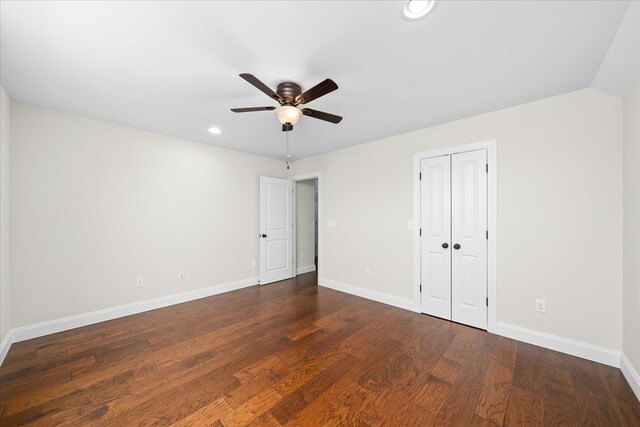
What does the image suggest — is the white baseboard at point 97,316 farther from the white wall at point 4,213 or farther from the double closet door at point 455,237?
the double closet door at point 455,237

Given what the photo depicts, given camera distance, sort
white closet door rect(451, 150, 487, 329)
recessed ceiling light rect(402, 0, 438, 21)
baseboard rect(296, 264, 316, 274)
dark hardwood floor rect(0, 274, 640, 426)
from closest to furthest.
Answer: recessed ceiling light rect(402, 0, 438, 21)
dark hardwood floor rect(0, 274, 640, 426)
white closet door rect(451, 150, 487, 329)
baseboard rect(296, 264, 316, 274)

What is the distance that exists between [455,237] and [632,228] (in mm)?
1357

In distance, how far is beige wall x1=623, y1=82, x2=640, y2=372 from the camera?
71.2 inches

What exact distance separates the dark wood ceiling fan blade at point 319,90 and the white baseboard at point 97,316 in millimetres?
3365

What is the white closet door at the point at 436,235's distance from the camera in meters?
3.06

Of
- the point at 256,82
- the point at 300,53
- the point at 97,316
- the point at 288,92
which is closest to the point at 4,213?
the point at 97,316

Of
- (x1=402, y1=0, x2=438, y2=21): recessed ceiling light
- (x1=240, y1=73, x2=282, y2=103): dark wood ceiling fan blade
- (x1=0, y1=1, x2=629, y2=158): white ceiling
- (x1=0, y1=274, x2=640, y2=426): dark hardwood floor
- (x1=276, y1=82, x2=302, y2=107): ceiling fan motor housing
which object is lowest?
(x1=0, y1=274, x2=640, y2=426): dark hardwood floor

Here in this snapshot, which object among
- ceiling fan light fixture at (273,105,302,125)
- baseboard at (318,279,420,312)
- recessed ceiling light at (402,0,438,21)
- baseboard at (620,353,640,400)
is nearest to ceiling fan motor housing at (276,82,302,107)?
ceiling fan light fixture at (273,105,302,125)

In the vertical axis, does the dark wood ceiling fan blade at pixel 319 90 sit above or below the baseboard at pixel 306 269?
above

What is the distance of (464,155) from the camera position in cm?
293

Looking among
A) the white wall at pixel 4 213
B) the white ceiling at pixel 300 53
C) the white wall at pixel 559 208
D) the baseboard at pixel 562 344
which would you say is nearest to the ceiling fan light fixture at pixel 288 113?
the white ceiling at pixel 300 53

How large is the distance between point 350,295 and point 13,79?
4494 millimetres

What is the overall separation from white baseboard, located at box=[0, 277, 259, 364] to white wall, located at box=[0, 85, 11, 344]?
0.14m

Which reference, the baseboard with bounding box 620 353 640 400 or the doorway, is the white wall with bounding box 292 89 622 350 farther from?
the doorway
